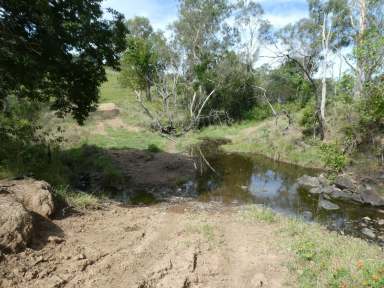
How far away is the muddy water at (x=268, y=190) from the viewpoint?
10234 millimetres

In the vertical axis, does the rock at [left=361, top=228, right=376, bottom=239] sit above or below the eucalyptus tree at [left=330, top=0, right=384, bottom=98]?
below

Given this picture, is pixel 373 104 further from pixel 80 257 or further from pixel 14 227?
pixel 14 227

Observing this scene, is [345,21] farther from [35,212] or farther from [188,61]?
[35,212]

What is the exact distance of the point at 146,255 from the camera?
5.82 metres

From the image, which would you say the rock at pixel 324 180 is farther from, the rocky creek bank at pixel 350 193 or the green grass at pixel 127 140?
the green grass at pixel 127 140

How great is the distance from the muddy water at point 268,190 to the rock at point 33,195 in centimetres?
601

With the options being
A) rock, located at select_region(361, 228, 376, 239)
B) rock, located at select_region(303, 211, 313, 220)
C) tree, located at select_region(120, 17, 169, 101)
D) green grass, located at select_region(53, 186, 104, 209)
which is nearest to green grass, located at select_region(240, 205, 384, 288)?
rock, located at select_region(361, 228, 376, 239)

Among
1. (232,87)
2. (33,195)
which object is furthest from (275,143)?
(33,195)

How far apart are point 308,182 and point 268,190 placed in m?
2.26

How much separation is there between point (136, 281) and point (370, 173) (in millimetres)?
13065

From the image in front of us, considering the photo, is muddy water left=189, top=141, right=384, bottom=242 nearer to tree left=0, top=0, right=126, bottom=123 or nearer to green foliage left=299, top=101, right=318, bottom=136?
green foliage left=299, top=101, right=318, bottom=136

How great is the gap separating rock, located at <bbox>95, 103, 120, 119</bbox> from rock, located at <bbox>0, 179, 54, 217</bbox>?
18319 mm

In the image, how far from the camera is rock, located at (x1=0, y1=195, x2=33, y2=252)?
4895 millimetres

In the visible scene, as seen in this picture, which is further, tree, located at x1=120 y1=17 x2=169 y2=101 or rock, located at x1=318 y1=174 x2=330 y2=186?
tree, located at x1=120 y1=17 x2=169 y2=101
